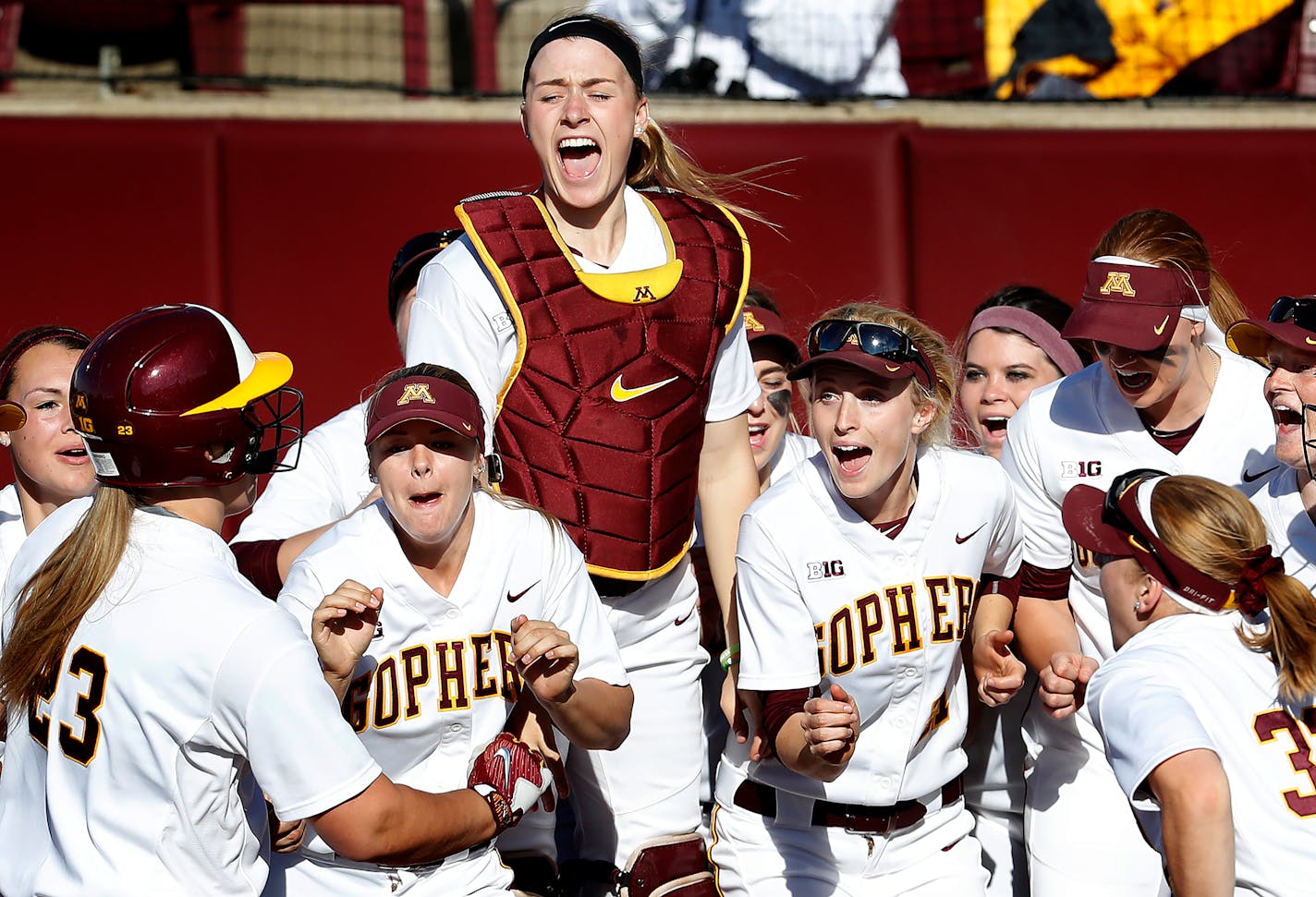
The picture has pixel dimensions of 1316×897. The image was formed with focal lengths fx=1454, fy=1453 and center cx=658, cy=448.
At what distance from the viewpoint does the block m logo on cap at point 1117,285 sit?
3287 mm

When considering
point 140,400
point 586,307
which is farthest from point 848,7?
point 140,400

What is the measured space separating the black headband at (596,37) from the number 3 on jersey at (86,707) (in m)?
1.64

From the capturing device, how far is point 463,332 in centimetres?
312

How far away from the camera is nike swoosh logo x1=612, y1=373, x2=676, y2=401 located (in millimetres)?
3178

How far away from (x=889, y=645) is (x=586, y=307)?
981 mm

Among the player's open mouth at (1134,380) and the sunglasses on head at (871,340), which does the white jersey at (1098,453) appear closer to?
the player's open mouth at (1134,380)

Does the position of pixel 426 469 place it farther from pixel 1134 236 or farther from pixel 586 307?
pixel 1134 236

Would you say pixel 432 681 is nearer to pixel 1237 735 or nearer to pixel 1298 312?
pixel 1237 735

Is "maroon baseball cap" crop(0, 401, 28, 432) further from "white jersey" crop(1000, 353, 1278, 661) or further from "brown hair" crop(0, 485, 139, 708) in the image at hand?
"white jersey" crop(1000, 353, 1278, 661)

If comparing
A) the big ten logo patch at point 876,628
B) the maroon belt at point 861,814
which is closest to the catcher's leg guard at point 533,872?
the maroon belt at point 861,814

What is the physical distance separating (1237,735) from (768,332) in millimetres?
1991

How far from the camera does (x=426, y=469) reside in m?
2.77

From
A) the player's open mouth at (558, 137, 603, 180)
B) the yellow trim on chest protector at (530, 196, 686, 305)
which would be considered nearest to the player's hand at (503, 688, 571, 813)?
the yellow trim on chest protector at (530, 196, 686, 305)

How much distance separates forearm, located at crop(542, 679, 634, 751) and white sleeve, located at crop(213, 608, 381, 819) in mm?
551
